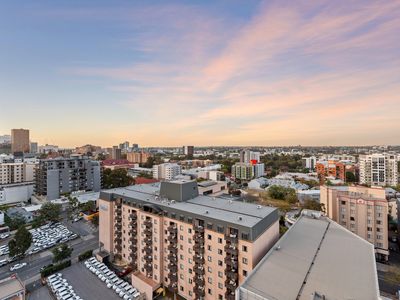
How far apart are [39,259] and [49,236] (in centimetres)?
723

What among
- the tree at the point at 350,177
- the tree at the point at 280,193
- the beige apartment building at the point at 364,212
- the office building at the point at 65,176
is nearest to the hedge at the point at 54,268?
the office building at the point at 65,176

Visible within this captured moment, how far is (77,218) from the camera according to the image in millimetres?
45906

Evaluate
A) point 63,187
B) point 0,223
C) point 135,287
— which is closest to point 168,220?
point 135,287

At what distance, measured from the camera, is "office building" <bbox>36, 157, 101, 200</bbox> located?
5747 centimetres

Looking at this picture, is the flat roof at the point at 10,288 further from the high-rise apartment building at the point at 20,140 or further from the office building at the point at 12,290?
the high-rise apartment building at the point at 20,140

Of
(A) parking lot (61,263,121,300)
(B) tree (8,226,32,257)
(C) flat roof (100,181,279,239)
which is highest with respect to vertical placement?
(C) flat roof (100,181,279,239)

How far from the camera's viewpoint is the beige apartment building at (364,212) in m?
30.0

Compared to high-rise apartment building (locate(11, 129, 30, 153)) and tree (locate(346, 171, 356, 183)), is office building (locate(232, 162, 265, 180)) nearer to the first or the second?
tree (locate(346, 171, 356, 183))

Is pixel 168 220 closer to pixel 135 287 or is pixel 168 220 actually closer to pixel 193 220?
pixel 193 220

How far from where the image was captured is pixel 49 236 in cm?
3734

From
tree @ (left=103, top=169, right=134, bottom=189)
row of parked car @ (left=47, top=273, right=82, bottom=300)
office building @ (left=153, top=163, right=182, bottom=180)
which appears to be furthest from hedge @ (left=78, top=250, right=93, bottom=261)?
office building @ (left=153, top=163, right=182, bottom=180)

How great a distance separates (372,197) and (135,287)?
32721 millimetres

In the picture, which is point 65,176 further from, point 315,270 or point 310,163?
point 310,163

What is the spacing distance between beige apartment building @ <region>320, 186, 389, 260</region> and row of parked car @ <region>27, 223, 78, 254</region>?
41083mm
